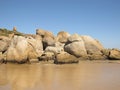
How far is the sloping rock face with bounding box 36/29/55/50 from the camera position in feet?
110

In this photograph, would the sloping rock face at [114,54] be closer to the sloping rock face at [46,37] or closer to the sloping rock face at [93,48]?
the sloping rock face at [93,48]

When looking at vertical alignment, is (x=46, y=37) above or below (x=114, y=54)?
above

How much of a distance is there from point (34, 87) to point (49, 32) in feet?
85.7

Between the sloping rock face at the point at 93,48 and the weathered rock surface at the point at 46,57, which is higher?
the sloping rock face at the point at 93,48

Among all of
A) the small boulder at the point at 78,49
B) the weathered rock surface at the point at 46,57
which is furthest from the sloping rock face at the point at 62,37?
the weathered rock surface at the point at 46,57

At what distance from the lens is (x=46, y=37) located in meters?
34.8

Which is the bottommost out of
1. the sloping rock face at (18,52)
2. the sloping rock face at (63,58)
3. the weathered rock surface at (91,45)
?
the sloping rock face at (63,58)

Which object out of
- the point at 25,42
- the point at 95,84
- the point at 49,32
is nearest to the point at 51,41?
the point at 49,32

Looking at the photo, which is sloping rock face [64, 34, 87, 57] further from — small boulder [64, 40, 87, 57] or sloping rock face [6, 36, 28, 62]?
sloping rock face [6, 36, 28, 62]

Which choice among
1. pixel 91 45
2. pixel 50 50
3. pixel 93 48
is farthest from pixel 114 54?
pixel 50 50

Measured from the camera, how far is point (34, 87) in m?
10.5

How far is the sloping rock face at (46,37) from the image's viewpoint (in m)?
33.4

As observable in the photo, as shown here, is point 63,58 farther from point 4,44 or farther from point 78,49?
point 4,44

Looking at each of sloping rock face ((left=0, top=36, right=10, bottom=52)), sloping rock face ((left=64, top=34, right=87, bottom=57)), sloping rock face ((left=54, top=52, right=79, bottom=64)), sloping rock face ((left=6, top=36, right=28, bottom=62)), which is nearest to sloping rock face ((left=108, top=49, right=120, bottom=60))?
sloping rock face ((left=64, top=34, right=87, bottom=57))
